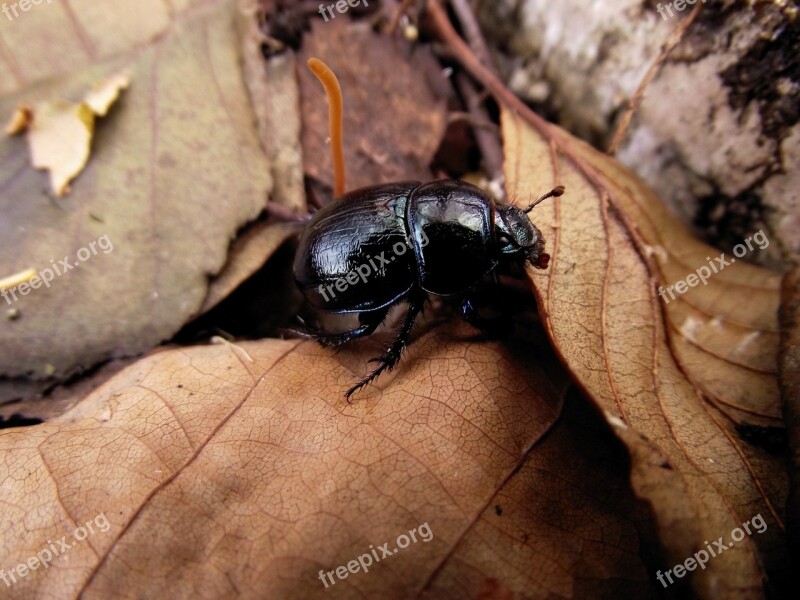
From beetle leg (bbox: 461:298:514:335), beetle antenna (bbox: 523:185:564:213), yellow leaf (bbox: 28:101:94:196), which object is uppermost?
yellow leaf (bbox: 28:101:94:196)

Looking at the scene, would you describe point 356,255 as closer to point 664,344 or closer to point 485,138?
point 485,138

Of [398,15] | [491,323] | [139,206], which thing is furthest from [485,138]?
[139,206]

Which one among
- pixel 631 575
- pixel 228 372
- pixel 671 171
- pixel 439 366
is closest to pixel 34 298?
pixel 228 372

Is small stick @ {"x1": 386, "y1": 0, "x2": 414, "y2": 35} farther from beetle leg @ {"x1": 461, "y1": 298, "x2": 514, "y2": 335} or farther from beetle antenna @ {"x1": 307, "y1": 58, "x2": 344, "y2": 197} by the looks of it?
beetle leg @ {"x1": 461, "y1": 298, "x2": 514, "y2": 335}

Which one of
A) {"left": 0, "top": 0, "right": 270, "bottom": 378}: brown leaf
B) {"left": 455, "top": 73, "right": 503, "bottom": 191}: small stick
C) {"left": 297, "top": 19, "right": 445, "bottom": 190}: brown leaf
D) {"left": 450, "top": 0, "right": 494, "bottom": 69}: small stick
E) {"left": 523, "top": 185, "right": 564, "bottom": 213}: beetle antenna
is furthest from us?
{"left": 450, "top": 0, "right": 494, "bottom": 69}: small stick

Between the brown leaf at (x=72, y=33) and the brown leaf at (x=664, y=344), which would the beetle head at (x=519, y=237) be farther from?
the brown leaf at (x=72, y=33)


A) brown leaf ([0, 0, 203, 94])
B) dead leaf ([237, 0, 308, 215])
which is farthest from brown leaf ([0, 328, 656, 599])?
brown leaf ([0, 0, 203, 94])

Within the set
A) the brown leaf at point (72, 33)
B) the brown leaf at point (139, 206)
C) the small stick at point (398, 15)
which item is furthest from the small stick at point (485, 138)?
the brown leaf at point (72, 33)

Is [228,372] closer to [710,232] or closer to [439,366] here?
[439,366]
